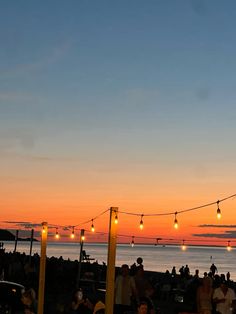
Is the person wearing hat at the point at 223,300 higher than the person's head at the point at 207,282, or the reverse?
the person's head at the point at 207,282

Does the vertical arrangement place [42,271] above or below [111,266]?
above

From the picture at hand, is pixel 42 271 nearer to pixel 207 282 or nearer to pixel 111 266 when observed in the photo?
pixel 207 282

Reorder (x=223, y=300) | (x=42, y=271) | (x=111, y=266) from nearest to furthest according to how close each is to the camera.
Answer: (x=111, y=266)
(x=223, y=300)
(x=42, y=271)

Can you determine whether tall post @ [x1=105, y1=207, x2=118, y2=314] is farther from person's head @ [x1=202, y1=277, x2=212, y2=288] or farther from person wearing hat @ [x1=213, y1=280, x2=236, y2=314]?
person wearing hat @ [x1=213, y1=280, x2=236, y2=314]

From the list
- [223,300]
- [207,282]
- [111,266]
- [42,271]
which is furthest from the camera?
[42,271]

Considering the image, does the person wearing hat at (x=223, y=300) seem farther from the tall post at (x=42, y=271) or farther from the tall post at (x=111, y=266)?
the tall post at (x=42, y=271)

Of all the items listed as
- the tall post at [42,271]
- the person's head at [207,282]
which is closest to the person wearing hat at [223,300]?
the person's head at [207,282]

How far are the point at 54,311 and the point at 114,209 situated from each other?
22.7ft

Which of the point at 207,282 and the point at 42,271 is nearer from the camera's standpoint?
the point at 207,282

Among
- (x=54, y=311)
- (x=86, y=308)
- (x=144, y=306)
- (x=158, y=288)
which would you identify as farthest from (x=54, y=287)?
(x=144, y=306)

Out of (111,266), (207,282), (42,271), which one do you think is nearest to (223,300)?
(207,282)

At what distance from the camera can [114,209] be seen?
45.9 ft

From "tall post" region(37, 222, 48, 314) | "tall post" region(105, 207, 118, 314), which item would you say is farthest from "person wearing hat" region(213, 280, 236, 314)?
"tall post" region(37, 222, 48, 314)

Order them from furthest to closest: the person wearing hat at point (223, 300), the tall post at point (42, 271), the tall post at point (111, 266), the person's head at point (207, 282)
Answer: the tall post at point (42, 271) → the person wearing hat at point (223, 300) → the person's head at point (207, 282) → the tall post at point (111, 266)
